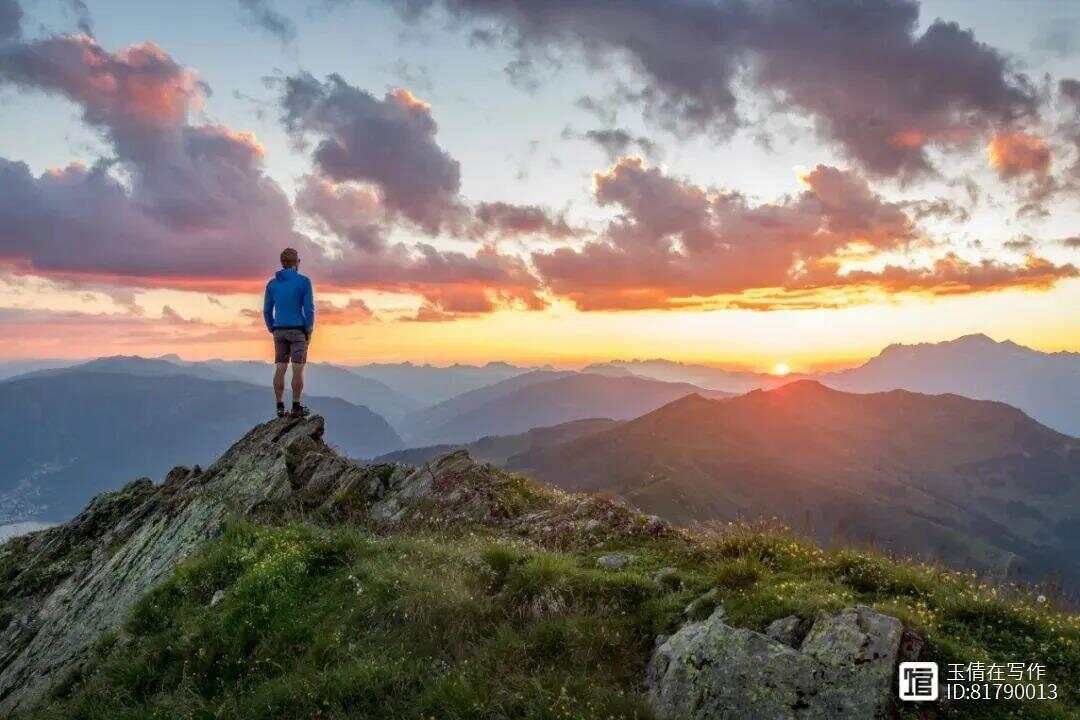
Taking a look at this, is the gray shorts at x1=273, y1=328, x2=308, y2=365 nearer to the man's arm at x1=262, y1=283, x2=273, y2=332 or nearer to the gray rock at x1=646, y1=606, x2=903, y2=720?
the man's arm at x1=262, y1=283, x2=273, y2=332

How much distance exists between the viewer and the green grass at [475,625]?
834 cm

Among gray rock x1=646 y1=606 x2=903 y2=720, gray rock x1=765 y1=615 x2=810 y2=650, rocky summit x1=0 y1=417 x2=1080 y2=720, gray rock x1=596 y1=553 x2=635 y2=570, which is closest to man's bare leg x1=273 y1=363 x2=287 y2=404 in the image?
rocky summit x1=0 y1=417 x2=1080 y2=720

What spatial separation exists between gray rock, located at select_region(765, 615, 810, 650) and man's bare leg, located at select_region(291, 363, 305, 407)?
661 inches

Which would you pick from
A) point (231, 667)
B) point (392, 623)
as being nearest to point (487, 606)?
point (392, 623)

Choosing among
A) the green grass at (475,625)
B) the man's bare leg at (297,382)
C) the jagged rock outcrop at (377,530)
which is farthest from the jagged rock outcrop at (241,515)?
the green grass at (475,625)

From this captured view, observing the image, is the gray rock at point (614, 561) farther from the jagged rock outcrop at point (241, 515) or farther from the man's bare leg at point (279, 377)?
the man's bare leg at point (279, 377)

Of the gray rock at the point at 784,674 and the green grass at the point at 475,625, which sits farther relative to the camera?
the green grass at the point at 475,625

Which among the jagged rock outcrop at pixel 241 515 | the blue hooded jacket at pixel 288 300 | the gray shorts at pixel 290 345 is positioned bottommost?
the jagged rock outcrop at pixel 241 515

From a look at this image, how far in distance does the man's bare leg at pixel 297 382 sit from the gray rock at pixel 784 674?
1618cm

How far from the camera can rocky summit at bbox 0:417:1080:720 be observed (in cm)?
796

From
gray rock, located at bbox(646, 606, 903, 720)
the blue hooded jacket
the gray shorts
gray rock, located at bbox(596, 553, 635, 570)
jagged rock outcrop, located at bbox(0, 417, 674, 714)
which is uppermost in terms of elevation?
the blue hooded jacket

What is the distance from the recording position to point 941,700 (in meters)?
7.46

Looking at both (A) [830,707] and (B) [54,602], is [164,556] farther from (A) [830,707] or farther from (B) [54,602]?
(A) [830,707]

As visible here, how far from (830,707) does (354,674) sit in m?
6.14
